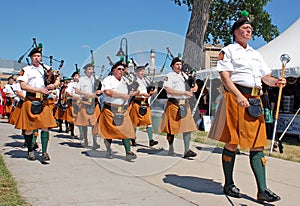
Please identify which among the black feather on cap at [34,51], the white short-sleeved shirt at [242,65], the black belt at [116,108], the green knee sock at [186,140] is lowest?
the green knee sock at [186,140]

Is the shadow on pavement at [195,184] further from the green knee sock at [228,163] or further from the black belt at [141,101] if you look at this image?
the black belt at [141,101]

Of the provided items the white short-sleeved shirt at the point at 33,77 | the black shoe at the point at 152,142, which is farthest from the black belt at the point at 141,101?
the white short-sleeved shirt at the point at 33,77

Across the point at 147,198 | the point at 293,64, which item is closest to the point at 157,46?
the point at 147,198

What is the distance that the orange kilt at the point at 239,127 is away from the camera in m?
3.88

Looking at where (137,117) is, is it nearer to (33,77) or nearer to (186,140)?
(186,140)

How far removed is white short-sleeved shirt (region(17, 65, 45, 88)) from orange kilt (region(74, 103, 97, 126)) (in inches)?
66.2

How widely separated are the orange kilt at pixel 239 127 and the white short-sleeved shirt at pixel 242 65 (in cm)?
20

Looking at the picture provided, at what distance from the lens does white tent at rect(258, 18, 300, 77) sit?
9227 mm

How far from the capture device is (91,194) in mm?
4145

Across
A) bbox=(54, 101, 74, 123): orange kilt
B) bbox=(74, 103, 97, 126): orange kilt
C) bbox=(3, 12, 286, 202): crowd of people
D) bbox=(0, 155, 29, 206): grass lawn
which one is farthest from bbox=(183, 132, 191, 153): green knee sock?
bbox=(54, 101, 74, 123): orange kilt

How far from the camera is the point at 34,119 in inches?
231

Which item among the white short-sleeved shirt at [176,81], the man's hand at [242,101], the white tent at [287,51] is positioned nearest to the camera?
the man's hand at [242,101]

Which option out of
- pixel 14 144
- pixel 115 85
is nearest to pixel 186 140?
pixel 115 85

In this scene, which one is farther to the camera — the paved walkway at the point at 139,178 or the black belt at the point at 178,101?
the black belt at the point at 178,101
